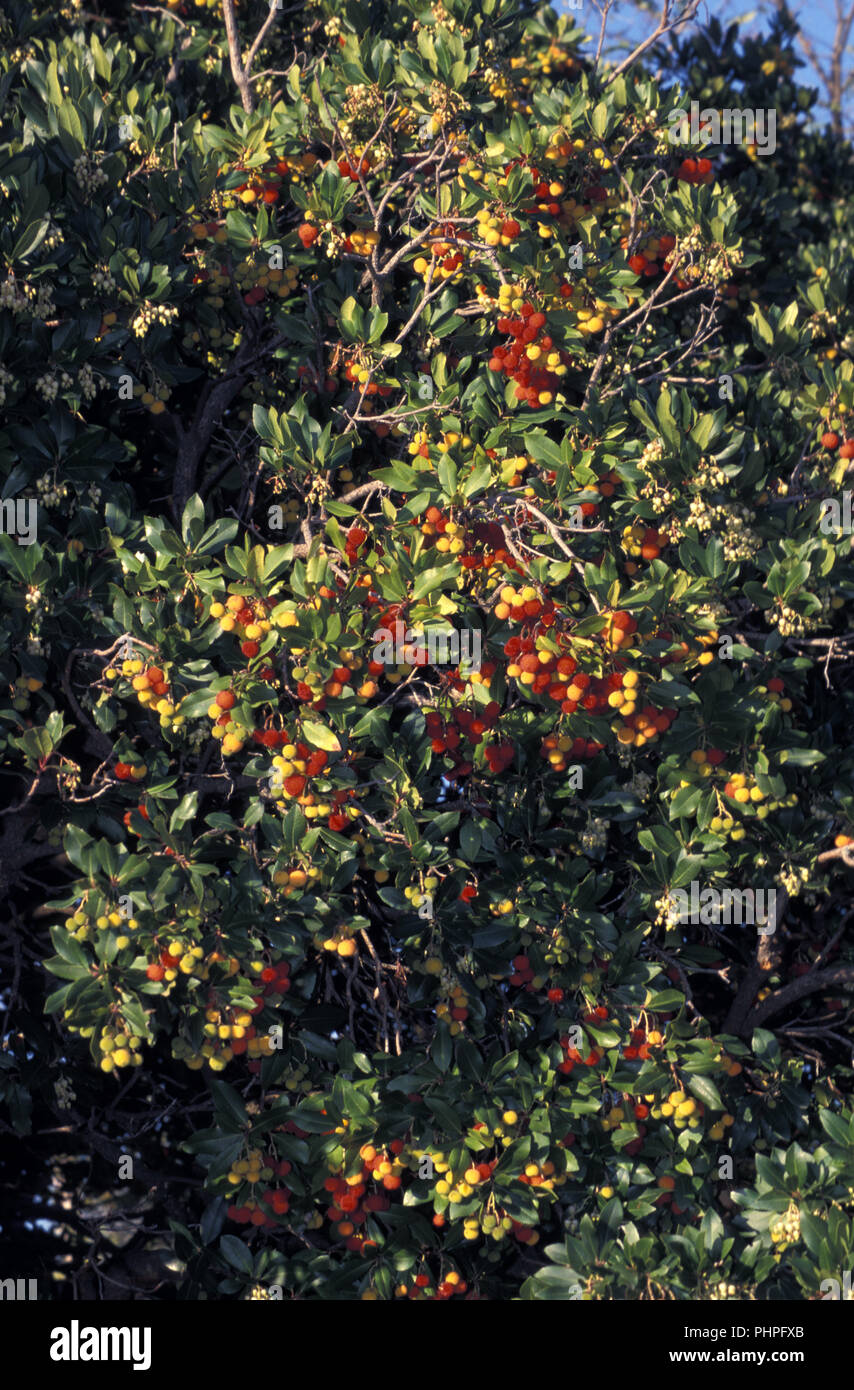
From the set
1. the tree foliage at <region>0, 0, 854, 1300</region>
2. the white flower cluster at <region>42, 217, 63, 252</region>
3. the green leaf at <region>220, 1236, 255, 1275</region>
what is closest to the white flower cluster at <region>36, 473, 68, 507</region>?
the tree foliage at <region>0, 0, 854, 1300</region>

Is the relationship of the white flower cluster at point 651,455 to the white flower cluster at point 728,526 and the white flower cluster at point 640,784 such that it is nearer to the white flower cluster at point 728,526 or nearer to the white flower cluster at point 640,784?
the white flower cluster at point 728,526

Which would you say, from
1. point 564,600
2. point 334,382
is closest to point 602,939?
point 564,600

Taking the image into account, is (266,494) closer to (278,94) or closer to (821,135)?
(278,94)

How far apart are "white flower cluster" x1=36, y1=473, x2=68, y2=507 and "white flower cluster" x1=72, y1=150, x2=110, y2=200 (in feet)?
4.82

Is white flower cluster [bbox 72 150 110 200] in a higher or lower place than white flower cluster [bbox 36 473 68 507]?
higher

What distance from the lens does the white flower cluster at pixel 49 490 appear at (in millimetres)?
5586

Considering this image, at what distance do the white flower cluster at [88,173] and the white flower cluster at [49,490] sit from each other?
4.82 feet

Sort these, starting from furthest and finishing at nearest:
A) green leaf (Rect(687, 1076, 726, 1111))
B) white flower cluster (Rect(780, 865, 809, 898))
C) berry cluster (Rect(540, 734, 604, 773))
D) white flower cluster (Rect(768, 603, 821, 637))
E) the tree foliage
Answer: white flower cluster (Rect(780, 865, 809, 898)), green leaf (Rect(687, 1076, 726, 1111)), white flower cluster (Rect(768, 603, 821, 637)), berry cluster (Rect(540, 734, 604, 773)), the tree foliage

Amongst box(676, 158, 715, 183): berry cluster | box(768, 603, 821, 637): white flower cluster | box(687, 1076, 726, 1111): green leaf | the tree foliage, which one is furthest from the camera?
box(676, 158, 715, 183): berry cluster

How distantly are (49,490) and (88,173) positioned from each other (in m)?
1.60

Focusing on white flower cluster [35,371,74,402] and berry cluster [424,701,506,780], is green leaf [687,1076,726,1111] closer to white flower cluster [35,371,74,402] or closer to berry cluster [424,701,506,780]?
berry cluster [424,701,506,780]

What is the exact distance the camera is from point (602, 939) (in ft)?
19.4

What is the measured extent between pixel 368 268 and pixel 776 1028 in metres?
4.75

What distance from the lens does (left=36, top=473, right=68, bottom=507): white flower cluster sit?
5.59 meters
